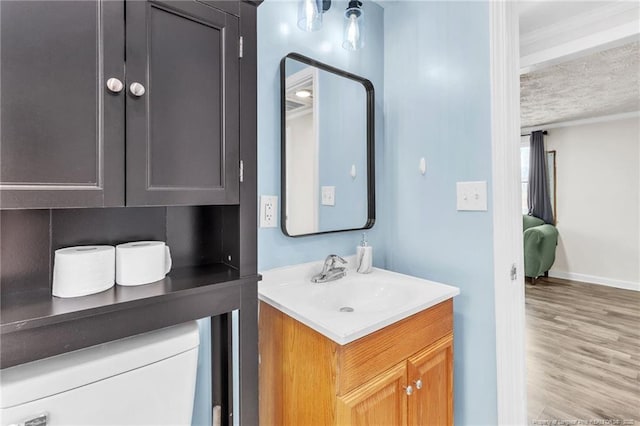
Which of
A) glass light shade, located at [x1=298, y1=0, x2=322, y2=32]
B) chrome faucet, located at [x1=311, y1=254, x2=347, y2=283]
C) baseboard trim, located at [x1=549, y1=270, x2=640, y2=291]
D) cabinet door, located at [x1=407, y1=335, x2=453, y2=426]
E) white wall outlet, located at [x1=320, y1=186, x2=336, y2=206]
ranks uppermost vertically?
glass light shade, located at [x1=298, y1=0, x2=322, y2=32]

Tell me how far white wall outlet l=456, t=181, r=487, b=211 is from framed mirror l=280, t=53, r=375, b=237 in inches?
16.9

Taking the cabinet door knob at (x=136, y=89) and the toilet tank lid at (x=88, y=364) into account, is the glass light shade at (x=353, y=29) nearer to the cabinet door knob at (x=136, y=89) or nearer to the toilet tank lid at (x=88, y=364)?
the cabinet door knob at (x=136, y=89)

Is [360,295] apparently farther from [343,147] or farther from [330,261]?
[343,147]

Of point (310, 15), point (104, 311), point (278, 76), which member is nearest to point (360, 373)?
point (104, 311)

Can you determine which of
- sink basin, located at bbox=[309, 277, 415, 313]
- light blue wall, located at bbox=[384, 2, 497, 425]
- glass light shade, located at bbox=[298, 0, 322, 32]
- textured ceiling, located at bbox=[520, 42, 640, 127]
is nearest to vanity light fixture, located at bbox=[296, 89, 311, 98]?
glass light shade, located at bbox=[298, 0, 322, 32]

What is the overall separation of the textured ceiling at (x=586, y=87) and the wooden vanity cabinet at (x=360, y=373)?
9.25ft

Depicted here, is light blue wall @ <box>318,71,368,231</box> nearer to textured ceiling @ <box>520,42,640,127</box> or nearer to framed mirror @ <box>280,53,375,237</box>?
framed mirror @ <box>280,53,375,237</box>

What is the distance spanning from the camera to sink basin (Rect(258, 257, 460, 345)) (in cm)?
93

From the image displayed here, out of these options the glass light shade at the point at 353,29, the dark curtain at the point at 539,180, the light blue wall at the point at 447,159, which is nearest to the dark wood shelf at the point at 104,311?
the light blue wall at the point at 447,159

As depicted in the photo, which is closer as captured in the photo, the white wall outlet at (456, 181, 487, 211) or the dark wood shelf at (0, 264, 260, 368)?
the dark wood shelf at (0, 264, 260, 368)

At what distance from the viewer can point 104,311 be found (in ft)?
2.14

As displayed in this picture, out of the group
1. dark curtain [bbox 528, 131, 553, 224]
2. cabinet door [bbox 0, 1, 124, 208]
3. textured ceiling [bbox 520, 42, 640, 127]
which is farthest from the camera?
dark curtain [bbox 528, 131, 553, 224]

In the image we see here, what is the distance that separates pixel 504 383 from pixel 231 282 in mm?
1225

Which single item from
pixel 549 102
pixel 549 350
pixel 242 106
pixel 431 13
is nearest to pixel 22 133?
pixel 242 106
